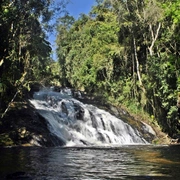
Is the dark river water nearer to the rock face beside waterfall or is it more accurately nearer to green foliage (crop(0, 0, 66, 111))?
green foliage (crop(0, 0, 66, 111))

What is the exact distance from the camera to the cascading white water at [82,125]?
22.3 meters

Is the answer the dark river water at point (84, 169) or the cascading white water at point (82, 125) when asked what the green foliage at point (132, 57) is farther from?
the dark river water at point (84, 169)

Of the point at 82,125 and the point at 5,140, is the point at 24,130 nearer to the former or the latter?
the point at 5,140

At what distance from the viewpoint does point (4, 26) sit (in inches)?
648

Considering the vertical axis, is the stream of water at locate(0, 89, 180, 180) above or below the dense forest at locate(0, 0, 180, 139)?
below

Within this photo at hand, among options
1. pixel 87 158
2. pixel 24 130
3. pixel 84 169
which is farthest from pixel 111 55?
pixel 84 169

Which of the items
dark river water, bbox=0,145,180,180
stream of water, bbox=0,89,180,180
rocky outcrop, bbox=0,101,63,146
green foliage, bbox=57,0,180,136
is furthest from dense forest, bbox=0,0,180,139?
dark river water, bbox=0,145,180,180

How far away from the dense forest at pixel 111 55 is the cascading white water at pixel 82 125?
2.73 metres

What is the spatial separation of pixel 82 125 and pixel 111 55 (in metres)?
14.1

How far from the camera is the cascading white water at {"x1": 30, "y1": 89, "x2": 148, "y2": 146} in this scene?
22266mm

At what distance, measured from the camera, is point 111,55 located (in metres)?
36.3

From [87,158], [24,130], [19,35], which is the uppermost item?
[19,35]

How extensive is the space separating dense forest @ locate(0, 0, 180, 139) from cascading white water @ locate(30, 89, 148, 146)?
2733mm

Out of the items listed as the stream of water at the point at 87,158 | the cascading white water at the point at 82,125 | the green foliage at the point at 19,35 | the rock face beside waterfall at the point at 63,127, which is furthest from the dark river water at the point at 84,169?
the cascading white water at the point at 82,125
